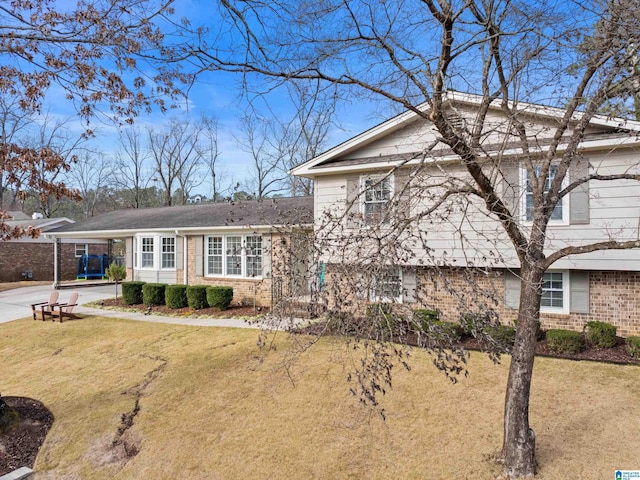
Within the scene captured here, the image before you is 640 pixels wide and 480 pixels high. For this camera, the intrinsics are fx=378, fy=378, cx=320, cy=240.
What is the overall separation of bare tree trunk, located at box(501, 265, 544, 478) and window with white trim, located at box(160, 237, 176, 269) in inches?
533

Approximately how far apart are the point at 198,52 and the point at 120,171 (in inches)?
1404

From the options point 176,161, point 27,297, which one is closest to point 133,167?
point 176,161

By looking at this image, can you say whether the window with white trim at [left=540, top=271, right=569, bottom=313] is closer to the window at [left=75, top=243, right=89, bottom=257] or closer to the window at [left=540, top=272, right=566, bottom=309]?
the window at [left=540, top=272, right=566, bottom=309]

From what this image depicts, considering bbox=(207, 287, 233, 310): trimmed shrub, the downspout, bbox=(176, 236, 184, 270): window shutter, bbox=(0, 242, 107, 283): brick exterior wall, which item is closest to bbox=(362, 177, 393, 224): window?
bbox=(207, 287, 233, 310): trimmed shrub

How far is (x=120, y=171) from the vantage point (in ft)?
114

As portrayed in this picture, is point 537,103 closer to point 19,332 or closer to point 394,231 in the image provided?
point 394,231

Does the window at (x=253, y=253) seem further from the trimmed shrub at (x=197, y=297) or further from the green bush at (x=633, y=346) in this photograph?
the green bush at (x=633, y=346)

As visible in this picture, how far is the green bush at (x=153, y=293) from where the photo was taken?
13977 mm

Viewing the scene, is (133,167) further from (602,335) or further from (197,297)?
(602,335)

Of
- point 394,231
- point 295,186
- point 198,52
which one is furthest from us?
point 295,186

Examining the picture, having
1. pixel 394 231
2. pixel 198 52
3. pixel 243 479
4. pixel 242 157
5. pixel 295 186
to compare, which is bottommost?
pixel 243 479

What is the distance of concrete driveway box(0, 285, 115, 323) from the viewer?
1343 centimetres

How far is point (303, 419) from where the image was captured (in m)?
5.39

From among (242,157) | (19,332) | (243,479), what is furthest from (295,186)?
(243,479)
